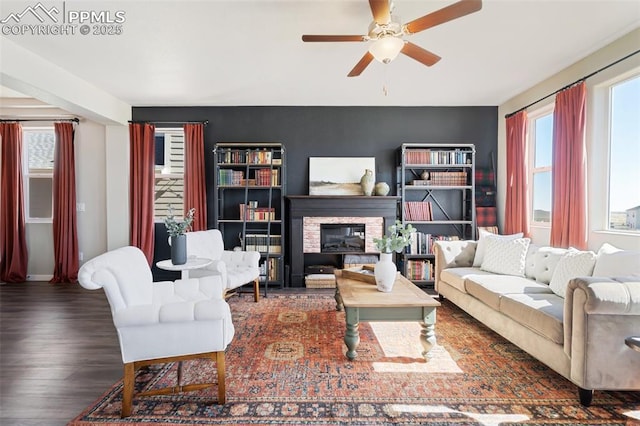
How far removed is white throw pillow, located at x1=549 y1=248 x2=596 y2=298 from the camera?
8.43ft

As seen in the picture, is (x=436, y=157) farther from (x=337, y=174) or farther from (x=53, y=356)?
(x=53, y=356)

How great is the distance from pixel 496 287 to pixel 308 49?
9.29ft

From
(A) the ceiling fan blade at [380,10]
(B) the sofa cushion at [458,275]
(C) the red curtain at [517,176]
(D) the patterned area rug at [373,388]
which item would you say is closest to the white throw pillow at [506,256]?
(B) the sofa cushion at [458,275]

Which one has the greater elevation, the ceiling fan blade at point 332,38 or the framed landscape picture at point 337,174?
the ceiling fan blade at point 332,38

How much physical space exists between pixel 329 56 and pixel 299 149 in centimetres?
192

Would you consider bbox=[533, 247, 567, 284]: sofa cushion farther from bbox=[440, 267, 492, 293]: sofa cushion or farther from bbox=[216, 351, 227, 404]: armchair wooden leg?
bbox=[216, 351, 227, 404]: armchair wooden leg

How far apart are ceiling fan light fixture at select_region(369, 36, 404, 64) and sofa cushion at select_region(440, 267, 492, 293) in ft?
7.55

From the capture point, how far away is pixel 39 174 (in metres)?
5.27

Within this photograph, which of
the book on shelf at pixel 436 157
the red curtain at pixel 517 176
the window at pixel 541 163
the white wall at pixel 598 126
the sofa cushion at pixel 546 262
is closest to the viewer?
the white wall at pixel 598 126

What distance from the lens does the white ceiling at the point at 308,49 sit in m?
2.54

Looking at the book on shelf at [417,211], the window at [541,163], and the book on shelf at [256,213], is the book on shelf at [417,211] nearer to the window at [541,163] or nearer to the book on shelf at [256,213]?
the window at [541,163]

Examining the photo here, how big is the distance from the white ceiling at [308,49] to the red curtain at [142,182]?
57cm

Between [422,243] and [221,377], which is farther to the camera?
[422,243]

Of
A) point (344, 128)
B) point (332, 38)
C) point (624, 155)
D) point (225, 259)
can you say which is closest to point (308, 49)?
point (332, 38)
